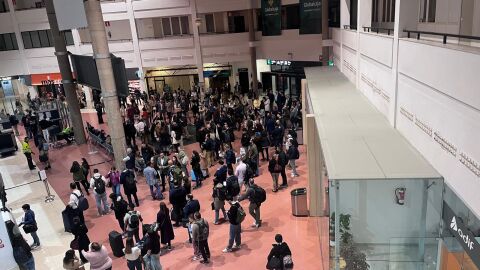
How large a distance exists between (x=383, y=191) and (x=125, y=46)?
2888cm

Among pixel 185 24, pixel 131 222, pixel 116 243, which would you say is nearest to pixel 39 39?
pixel 185 24

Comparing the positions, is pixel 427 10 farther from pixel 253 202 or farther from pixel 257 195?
pixel 253 202

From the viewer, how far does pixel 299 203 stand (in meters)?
11.1

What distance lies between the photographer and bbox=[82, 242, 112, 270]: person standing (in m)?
8.09

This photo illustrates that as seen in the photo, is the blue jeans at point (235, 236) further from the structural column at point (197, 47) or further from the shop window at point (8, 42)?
the shop window at point (8, 42)

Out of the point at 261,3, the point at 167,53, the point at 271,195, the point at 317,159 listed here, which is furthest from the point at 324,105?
the point at 167,53

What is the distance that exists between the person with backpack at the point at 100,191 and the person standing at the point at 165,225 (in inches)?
126

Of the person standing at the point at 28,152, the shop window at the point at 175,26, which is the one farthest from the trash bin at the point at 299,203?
the shop window at the point at 175,26

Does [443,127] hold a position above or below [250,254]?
above

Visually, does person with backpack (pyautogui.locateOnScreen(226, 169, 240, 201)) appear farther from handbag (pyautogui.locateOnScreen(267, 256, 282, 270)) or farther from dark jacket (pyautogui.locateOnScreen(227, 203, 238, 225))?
handbag (pyautogui.locateOnScreen(267, 256, 282, 270))

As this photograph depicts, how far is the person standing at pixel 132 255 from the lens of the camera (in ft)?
27.0

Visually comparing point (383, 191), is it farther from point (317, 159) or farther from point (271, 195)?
point (271, 195)

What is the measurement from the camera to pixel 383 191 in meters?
5.99

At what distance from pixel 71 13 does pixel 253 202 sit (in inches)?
441
